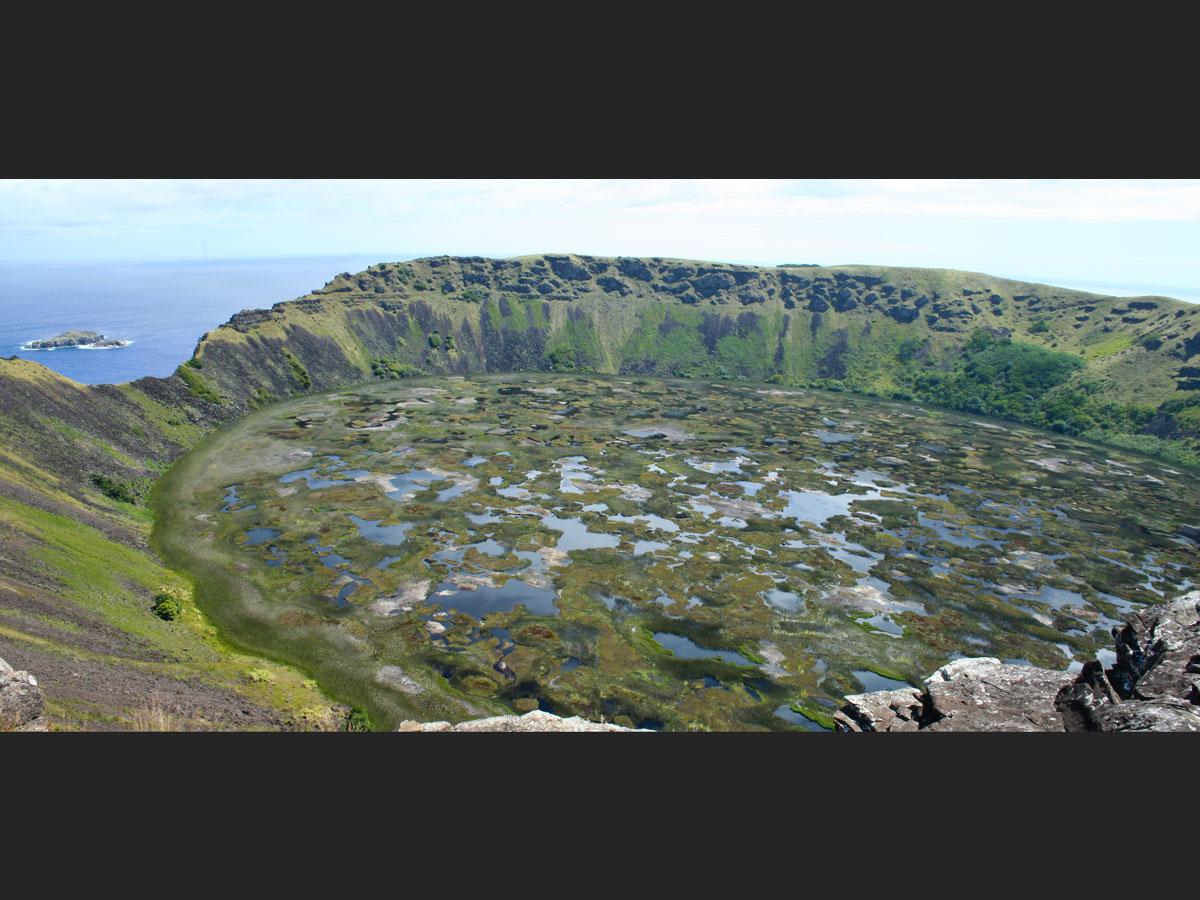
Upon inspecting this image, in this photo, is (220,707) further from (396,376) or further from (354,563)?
(396,376)

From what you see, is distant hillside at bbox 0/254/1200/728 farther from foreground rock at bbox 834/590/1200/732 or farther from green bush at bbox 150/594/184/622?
foreground rock at bbox 834/590/1200/732

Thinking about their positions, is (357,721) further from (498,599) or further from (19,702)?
(498,599)

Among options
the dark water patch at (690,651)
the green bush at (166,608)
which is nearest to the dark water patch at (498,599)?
the dark water patch at (690,651)

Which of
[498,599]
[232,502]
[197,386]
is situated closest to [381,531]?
[498,599]

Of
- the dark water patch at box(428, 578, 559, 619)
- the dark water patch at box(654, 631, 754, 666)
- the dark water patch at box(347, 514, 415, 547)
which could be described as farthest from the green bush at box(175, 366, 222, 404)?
the dark water patch at box(654, 631, 754, 666)


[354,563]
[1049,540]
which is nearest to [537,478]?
[354,563]

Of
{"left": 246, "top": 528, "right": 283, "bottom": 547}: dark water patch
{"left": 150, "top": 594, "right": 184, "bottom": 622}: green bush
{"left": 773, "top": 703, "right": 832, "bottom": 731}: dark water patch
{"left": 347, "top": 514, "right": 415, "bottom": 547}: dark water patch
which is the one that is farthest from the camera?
{"left": 347, "top": 514, "right": 415, "bottom": 547}: dark water patch
